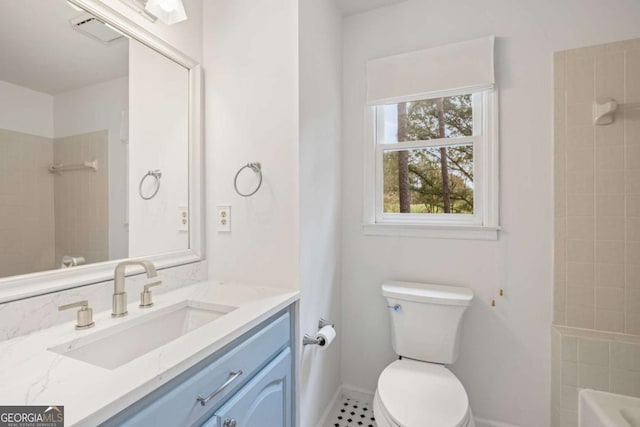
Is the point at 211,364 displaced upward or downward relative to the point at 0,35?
downward

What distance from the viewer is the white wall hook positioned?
1.29 metres

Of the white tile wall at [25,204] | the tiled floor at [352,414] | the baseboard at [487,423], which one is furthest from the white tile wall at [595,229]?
the white tile wall at [25,204]

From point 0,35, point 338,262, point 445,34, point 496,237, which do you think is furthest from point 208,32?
point 496,237

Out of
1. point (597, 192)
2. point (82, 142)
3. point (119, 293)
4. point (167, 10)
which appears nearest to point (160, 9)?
point (167, 10)

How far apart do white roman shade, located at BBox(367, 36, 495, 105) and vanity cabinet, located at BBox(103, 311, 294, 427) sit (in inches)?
54.8

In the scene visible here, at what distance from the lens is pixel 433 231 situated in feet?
5.50

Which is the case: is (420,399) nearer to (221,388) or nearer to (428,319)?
(428,319)

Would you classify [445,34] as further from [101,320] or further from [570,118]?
[101,320]

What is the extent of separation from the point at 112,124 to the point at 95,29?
35 cm

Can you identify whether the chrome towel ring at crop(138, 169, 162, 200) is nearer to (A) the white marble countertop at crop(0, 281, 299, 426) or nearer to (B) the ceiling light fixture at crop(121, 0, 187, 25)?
(A) the white marble countertop at crop(0, 281, 299, 426)

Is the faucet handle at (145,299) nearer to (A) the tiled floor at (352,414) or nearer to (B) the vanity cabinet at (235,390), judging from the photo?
(B) the vanity cabinet at (235,390)

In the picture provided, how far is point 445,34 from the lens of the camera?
166 cm

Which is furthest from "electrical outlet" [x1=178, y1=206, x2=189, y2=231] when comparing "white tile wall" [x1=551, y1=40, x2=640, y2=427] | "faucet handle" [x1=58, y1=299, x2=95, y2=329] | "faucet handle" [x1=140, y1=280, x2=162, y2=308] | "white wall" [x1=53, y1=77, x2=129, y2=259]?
"white tile wall" [x1=551, y1=40, x2=640, y2=427]

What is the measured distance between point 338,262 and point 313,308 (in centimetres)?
42
